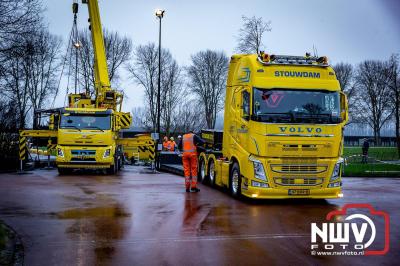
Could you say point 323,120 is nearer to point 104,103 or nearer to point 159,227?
point 159,227

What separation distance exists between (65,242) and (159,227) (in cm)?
189

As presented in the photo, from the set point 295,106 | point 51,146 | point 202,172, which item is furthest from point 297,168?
point 51,146

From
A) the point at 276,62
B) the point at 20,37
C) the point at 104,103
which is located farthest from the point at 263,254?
the point at 104,103

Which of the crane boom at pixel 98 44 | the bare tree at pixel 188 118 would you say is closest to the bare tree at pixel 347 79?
the bare tree at pixel 188 118

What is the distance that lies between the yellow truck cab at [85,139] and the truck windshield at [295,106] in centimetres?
991

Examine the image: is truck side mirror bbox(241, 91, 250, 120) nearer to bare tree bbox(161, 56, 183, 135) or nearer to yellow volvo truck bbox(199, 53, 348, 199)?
yellow volvo truck bbox(199, 53, 348, 199)

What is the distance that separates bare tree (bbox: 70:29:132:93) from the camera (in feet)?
154

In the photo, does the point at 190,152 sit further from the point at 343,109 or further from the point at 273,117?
the point at 343,109

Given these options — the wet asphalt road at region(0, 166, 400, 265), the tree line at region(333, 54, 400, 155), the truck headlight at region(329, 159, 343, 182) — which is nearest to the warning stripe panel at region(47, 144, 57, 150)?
the wet asphalt road at region(0, 166, 400, 265)

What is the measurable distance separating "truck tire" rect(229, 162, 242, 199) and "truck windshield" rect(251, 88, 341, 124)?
72.5 inches

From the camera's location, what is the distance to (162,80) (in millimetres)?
53031

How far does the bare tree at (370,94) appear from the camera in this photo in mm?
61281

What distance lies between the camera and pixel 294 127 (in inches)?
468

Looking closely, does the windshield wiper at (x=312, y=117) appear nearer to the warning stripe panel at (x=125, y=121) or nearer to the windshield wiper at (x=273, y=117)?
the windshield wiper at (x=273, y=117)
